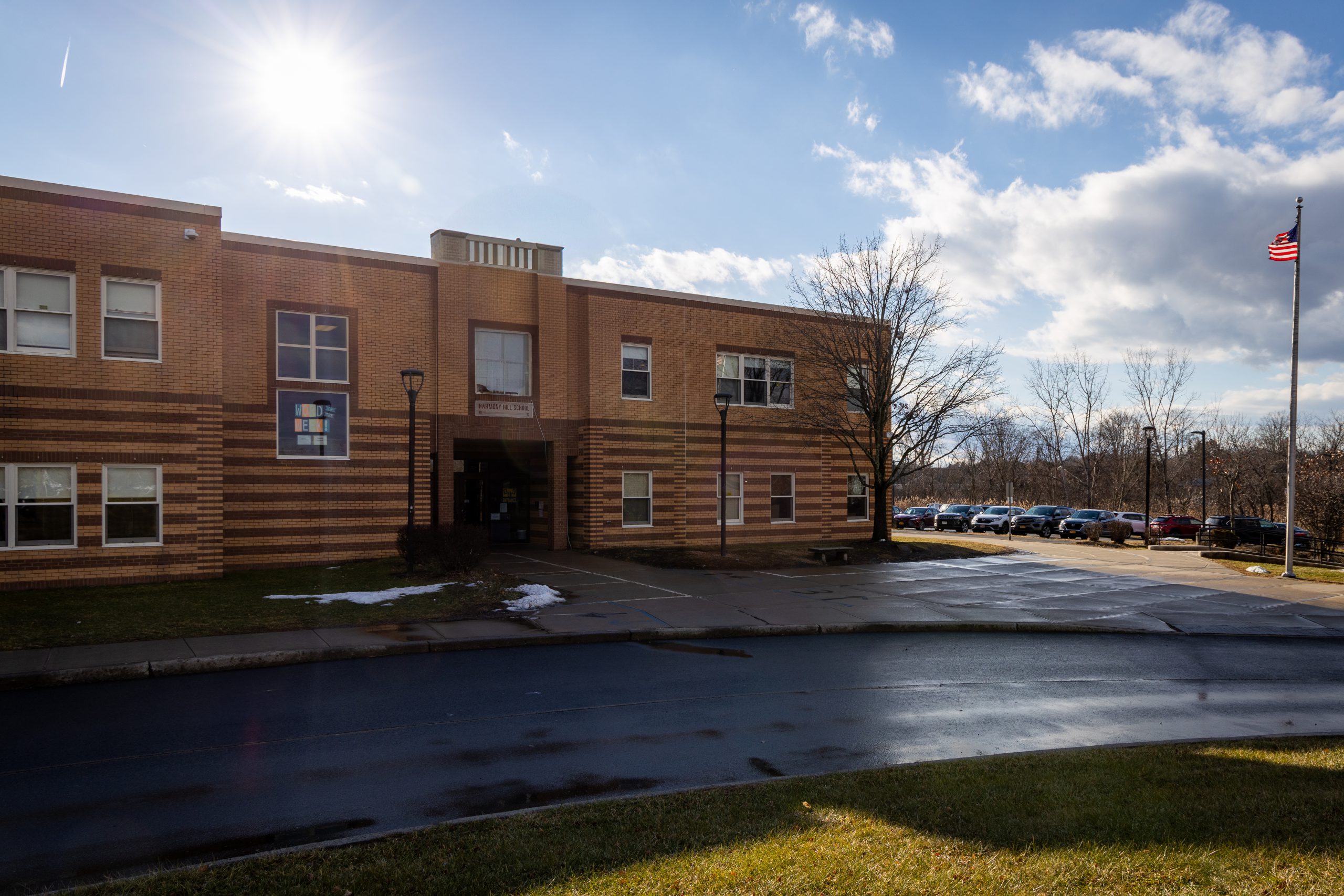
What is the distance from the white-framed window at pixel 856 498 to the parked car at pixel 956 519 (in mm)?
23125

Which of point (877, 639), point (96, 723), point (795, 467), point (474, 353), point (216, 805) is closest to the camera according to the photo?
point (216, 805)

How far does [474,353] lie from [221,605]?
1109 cm

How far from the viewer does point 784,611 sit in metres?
15.2

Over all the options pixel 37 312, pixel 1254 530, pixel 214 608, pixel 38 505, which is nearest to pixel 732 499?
pixel 214 608

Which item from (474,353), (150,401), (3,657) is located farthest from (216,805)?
(474,353)

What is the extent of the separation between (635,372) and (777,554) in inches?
284

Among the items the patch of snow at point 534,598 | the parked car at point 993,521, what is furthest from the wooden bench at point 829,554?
the parked car at point 993,521

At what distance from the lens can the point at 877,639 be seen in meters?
13.5

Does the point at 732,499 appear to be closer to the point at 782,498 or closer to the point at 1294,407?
the point at 782,498

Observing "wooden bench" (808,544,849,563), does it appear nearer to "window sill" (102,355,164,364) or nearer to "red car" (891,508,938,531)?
"window sill" (102,355,164,364)

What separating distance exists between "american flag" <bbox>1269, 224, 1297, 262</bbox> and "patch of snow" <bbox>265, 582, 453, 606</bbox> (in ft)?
77.1

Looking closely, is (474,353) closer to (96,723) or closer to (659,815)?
(96,723)

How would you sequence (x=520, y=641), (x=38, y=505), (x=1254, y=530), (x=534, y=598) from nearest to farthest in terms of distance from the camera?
1. (x=520, y=641)
2. (x=534, y=598)
3. (x=38, y=505)
4. (x=1254, y=530)

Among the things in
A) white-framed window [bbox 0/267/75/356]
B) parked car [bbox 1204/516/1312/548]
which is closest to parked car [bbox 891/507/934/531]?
parked car [bbox 1204/516/1312/548]
